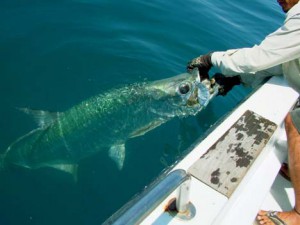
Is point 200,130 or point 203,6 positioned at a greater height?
point 203,6

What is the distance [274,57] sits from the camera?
3906 millimetres

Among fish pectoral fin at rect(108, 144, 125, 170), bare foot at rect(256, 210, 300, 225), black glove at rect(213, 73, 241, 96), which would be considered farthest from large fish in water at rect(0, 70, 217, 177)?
bare foot at rect(256, 210, 300, 225)

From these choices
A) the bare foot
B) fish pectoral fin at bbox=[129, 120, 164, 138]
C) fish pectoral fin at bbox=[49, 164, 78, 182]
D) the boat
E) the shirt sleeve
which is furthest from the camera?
fish pectoral fin at bbox=[129, 120, 164, 138]

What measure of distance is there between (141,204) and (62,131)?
2.87 m

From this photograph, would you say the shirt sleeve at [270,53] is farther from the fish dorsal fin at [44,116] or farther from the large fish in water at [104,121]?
the fish dorsal fin at [44,116]

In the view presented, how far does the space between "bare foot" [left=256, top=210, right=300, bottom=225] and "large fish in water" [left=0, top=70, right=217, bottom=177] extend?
1.79m

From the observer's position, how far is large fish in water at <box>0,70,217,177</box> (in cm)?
430

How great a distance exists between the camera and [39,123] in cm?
446

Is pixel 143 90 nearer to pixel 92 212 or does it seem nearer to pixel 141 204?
pixel 92 212

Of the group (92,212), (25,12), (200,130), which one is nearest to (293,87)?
(200,130)

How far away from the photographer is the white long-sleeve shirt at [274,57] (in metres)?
3.78

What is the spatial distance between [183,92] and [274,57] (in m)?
1.04

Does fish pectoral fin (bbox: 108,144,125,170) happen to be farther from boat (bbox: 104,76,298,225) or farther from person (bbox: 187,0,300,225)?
boat (bbox: 104,76,298,225)

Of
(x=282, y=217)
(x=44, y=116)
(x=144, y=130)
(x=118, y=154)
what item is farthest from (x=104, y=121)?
(x=282, y=217)
